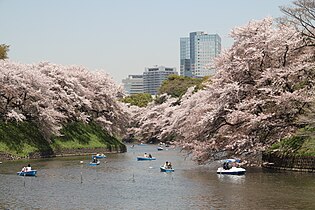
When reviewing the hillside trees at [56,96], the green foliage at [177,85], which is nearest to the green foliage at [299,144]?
the hillside trees at [56,96]

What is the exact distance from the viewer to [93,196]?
29.6 m

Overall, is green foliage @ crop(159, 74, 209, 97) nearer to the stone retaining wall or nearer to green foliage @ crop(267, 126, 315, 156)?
the stone retaining wall

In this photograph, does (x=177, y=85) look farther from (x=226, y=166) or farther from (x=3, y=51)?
(x=226, y=166)

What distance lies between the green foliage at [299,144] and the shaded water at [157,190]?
5.73 feet

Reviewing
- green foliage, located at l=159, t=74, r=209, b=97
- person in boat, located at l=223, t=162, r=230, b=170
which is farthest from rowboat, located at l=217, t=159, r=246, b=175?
green foliage, located at l=159, t=74, r=209, b=97

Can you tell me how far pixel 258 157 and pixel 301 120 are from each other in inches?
318

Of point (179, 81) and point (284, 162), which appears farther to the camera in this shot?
point (179, 81)

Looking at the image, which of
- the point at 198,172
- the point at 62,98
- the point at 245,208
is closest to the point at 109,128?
the point at 62,98

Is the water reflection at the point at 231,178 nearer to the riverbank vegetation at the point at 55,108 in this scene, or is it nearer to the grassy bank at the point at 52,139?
the grassy bank at the point at 52,139

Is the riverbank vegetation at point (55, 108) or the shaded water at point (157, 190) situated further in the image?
the riverbank vegetation at point (55, 108)

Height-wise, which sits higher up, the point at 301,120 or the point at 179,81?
the point at 179,81

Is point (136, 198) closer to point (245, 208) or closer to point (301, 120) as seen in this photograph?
point (245, 208)

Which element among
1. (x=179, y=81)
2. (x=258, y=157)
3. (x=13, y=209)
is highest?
(x=179, y=81)

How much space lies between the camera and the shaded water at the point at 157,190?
26.6 meters
